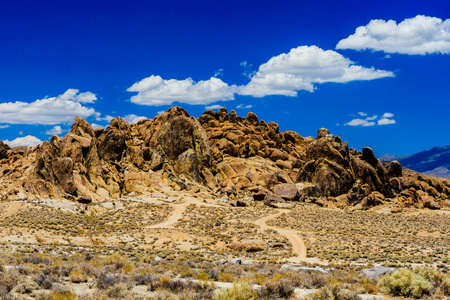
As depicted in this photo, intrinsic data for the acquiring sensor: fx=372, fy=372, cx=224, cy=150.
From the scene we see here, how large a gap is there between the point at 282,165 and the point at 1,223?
6092 cm

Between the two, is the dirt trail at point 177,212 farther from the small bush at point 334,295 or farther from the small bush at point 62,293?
the small bush at point 334,295

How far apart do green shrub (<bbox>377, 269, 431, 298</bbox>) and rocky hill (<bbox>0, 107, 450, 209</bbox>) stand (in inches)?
1861

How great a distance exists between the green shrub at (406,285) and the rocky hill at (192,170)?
155ft

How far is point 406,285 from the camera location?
564 inches

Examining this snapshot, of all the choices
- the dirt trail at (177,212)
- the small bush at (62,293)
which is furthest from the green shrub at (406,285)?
the dirt trail at (177,212)

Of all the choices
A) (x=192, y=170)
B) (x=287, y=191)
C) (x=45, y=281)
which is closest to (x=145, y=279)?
(x=45, y=281)

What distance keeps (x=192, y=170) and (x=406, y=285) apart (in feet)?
198

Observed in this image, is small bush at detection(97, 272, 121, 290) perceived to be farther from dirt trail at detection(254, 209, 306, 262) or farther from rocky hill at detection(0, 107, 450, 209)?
rocky hill at detection(0, 107, 450, 209)

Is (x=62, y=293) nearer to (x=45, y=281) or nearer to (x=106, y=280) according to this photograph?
(x=45, y=281)

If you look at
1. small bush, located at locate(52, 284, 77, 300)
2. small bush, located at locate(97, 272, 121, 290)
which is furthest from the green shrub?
small bush, located at locate(52, 284, 77, 300)

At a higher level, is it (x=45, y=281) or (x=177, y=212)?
(x=45, y=281)

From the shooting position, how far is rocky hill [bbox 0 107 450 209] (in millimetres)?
61062

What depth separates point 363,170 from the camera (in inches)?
2881

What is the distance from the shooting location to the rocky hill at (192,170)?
6106 centimetres
